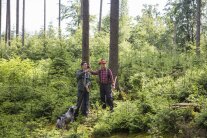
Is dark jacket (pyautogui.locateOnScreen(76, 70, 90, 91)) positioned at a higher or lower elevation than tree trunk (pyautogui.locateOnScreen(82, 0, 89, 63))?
lower

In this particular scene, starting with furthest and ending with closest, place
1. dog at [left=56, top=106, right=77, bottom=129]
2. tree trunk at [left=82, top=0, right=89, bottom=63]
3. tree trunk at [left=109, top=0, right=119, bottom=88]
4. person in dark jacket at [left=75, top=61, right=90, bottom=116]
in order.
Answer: tree trunk at [left=82, top=0, right=89, bottom=63]
tree trunk at [left=109, top=0, right=119, bottom=88]
person in dark jacket at [left=75, top=61, right=90, bottom=116]
dog at [left=56, top=106, right=77, bottom=129]

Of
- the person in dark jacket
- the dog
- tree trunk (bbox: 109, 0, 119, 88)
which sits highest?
tree trunk (bbox: 109, 0, 119, 88)

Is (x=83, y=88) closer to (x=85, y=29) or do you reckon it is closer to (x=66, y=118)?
(x=66, y=118)

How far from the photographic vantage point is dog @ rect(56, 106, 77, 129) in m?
11.0

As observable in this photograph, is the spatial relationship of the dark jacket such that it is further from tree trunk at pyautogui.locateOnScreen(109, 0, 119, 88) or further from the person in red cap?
tree trunk at pyautogui.locateOnScreen(109, 0, 119, 88)

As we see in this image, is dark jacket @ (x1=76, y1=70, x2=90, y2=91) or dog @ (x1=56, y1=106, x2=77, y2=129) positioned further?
dark jacket @ (x1=76, y1=70, x2=90, y2=91)

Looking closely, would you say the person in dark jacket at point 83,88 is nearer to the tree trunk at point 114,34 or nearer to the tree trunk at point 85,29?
the tree trunk at point 114,34

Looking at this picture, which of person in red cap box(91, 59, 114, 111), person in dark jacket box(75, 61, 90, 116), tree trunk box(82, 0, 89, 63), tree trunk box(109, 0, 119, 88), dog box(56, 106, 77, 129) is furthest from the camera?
tree trunk box(82, 0, 89, 63)

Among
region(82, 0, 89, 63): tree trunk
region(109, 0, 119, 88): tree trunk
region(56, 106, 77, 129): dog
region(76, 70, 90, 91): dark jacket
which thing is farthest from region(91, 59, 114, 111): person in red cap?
region(82, 0, 89, 63): tree trunk

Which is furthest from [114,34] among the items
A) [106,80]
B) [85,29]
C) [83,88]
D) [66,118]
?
[66,118]

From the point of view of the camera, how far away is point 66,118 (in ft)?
36.9

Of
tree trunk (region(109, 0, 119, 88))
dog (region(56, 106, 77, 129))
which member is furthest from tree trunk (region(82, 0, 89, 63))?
dog (region(56, 106, 77, 129))

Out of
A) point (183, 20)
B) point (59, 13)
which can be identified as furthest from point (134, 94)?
point (59, 13)

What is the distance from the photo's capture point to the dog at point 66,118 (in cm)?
1096
